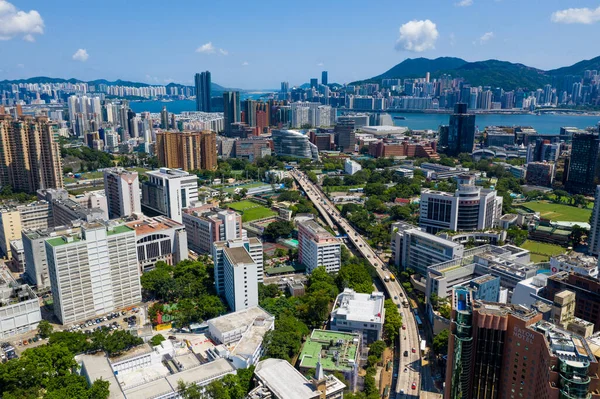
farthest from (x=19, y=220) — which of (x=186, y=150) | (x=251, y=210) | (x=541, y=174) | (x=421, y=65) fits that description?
(x=421, y=65)

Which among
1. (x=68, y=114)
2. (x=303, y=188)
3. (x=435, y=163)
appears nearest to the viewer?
(x=303, y=188)

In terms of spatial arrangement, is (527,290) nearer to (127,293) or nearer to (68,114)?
(127,293)

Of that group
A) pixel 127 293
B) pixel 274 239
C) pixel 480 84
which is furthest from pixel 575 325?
pixel 480 84

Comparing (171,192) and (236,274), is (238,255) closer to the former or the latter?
(236,274)

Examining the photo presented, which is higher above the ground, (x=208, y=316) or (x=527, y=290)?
(x=527, y=290)

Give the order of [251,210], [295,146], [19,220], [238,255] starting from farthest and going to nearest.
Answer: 1. [295,146]
2. [251,210]
3. [19,220]
4. [238,255]

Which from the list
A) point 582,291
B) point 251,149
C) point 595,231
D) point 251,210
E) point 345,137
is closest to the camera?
point 582,291

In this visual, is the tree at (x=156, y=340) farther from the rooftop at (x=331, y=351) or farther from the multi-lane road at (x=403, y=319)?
the multi-lane road at (x=403, y=319)
